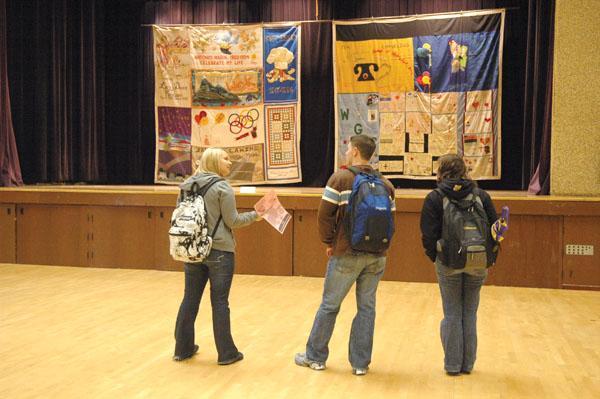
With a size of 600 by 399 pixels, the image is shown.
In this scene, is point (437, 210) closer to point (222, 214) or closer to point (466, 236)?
point (466, 236)

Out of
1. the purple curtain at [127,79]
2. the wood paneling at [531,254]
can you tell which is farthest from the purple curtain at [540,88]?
the wood paneling at [531,254]

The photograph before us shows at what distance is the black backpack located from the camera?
406 cm

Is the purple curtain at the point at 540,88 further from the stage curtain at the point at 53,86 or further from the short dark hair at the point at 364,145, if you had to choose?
the stage curtain at the point at 53,86

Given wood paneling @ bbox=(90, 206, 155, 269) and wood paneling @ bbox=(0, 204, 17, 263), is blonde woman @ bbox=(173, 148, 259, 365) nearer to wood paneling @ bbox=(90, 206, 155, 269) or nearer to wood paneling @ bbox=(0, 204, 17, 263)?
wood paneling @ bbox=(90, 206, 155, 269)

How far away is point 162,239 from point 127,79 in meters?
4.15

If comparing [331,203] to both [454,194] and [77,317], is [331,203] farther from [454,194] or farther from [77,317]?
[77,317]

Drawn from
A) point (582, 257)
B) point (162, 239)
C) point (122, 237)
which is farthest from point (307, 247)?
point (582, 257)

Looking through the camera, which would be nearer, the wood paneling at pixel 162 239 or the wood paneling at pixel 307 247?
the wood paneling at pixel 307 247

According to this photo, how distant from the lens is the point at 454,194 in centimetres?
415

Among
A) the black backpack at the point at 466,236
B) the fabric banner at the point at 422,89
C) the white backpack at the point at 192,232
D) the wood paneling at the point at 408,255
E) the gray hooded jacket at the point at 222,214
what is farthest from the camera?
the fabric banner at the point at 422,89

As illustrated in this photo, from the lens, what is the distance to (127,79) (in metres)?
11.6

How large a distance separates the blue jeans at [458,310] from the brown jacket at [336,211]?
60 cm

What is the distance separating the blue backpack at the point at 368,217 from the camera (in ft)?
13.4

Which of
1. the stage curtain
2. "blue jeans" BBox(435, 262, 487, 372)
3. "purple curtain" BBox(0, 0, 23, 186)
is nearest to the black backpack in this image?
"blue jeans" BBox(435, 262, 487, 372)
